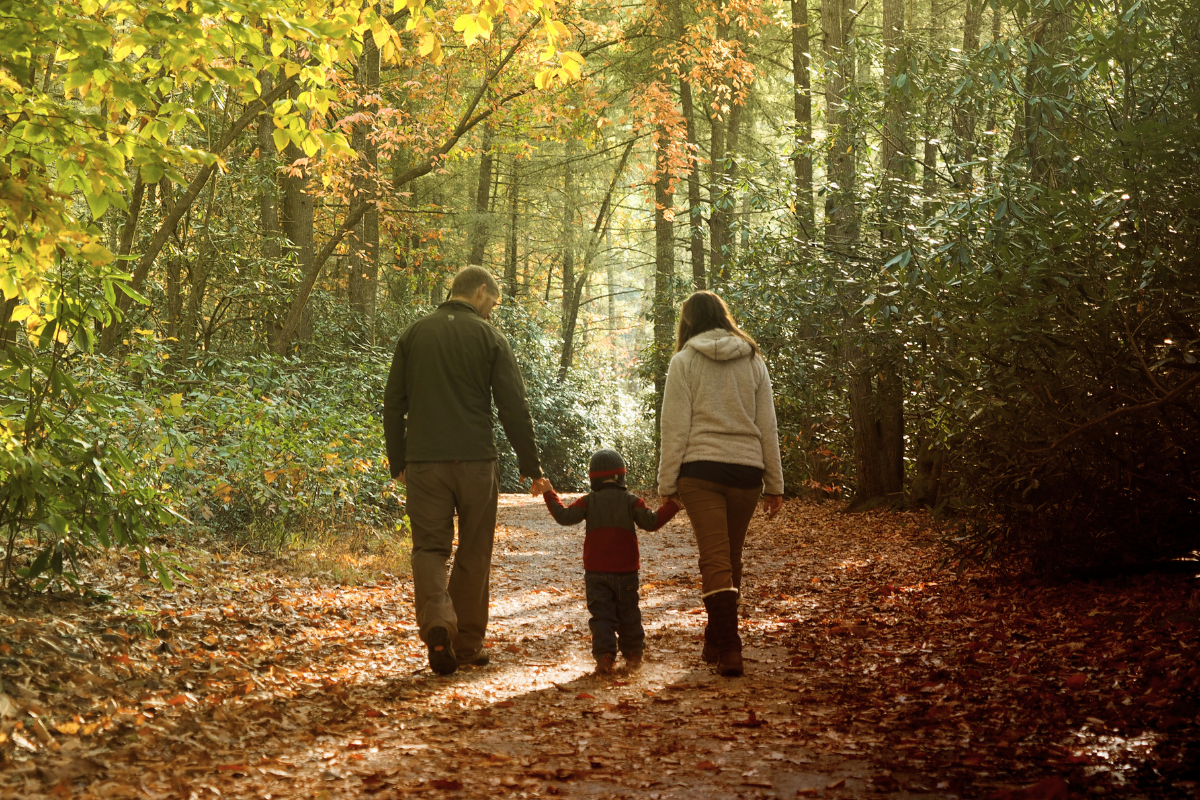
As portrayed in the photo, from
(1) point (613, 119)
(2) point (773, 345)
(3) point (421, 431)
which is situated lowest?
(3) point (421, 431)

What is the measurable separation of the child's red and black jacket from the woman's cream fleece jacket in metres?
0.20

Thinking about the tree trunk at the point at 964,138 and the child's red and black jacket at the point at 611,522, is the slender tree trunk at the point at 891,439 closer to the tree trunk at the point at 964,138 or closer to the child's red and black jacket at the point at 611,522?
the tree trunk at the point at 964,138

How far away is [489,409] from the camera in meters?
5.60

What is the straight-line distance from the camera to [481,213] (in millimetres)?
23141

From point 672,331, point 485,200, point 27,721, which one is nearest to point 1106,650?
point 27,721

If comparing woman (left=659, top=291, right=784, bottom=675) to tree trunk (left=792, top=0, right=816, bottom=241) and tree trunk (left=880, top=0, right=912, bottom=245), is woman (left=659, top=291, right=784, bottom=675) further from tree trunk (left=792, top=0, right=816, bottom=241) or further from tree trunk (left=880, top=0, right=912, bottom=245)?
tree trunk (left=792, top=0, right=816, bottom=241)

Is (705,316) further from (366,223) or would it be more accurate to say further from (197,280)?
(366,223)

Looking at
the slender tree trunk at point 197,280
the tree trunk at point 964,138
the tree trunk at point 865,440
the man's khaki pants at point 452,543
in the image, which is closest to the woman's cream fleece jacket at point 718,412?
the man's khaki pants at point 452,543

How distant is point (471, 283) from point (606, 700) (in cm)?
269

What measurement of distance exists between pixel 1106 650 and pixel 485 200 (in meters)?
21.9

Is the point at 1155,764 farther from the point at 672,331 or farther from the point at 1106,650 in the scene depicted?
the point at 672,331

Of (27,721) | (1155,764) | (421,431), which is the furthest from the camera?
(421,431)

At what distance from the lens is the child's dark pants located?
17.3ft

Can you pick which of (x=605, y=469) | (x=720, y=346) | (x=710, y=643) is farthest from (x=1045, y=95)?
(x=710, y=643)
